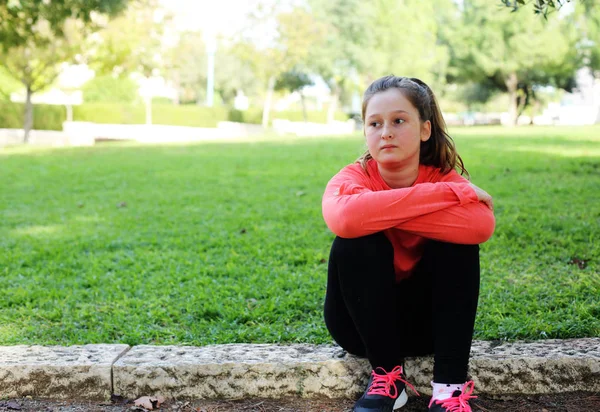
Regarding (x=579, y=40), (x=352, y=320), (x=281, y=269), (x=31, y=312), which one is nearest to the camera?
(x=352, y=320)

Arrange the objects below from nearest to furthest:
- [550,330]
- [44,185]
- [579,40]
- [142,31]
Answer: [550,330] → [44,185] → [142,31] → [579,40]

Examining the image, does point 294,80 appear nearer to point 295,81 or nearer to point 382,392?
point 295,81

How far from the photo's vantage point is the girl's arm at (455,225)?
2143mm

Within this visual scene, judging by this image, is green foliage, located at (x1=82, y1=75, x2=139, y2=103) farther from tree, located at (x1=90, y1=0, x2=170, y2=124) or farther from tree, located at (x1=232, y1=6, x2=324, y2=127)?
tree, located at (x1=90, y1=0, x2=170, y2=124)

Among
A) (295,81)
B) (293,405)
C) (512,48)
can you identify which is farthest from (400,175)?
(295,81)

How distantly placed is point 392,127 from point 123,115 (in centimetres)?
3150

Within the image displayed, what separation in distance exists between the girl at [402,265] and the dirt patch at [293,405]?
6.0 inches

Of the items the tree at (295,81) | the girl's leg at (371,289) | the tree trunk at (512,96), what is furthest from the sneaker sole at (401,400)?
the tree at (295,81)

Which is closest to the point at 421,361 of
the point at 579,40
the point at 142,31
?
the point at 142,31

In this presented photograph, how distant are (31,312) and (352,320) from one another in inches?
72.9

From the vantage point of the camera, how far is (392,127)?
236cm

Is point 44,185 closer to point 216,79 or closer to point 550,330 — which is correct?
point 550,330

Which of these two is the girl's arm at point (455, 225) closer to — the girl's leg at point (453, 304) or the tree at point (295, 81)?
the girl's leg at point (453, 304)

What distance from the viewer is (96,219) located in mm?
6070
